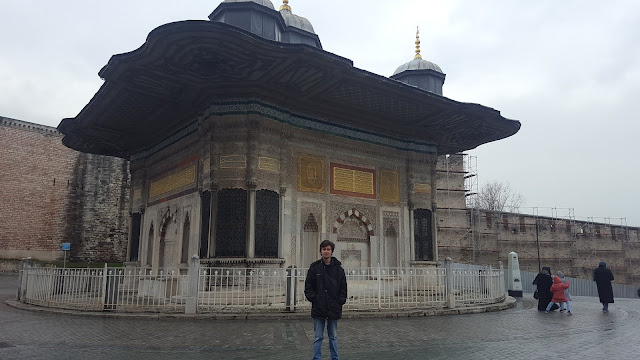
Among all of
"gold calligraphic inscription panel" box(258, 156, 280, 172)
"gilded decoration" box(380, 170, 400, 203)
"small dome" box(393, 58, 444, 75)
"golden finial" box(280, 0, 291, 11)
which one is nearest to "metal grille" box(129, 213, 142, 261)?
"gold calligraphic inscription panel" box(258, 156, 280, 172)

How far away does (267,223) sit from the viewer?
33.8 ft

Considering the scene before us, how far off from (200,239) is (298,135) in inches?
133

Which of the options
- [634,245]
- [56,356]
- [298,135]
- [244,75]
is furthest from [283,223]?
[634,245]

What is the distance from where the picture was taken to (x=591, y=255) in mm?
30562

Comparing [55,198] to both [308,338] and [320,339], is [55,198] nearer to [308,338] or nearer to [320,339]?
[308,338]

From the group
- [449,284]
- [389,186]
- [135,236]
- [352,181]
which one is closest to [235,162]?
[352,181]

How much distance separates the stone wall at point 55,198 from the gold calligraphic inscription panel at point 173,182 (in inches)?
554

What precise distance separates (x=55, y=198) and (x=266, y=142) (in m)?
19.5

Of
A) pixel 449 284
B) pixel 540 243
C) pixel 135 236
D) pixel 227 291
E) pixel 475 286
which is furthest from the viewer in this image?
pixel 540 243

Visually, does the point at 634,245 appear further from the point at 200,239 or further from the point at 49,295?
the point at 49,295

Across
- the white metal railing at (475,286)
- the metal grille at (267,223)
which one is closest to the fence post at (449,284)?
the white metal railing at (475,286)

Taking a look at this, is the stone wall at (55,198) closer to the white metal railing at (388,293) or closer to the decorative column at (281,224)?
the decorative column at (281,224)

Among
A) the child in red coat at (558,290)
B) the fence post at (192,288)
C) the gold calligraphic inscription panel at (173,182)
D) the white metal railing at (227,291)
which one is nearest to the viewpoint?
the fence post at (192,288)

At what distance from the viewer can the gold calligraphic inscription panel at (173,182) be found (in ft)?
38.2
